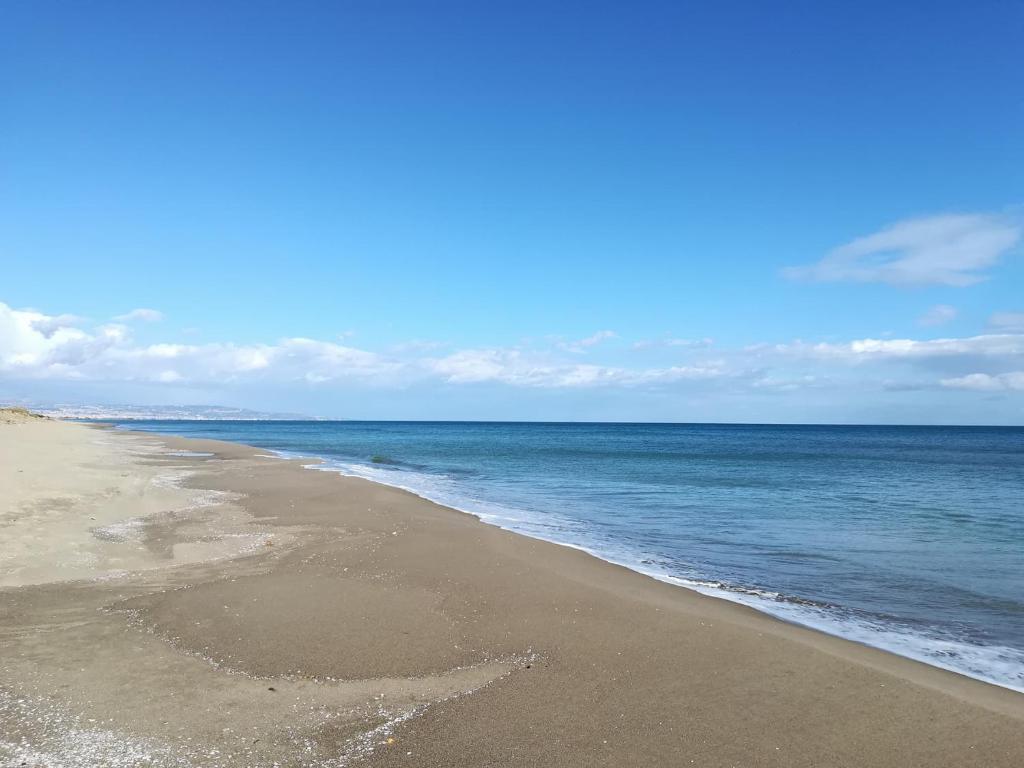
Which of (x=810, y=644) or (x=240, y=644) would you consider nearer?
(x=240, y=644)

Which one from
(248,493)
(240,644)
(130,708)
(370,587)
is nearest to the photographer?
(130,708)

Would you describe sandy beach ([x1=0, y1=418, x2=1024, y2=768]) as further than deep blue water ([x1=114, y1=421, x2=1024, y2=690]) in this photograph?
No

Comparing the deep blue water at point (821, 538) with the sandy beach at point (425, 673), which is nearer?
the sandy beach at point (425, 673)

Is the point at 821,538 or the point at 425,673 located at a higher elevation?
the point at 425,673

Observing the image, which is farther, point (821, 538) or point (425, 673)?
point (821, 538)

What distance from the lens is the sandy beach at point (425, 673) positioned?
16.7 feet

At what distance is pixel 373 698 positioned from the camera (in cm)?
588

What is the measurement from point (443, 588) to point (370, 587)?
1157 millimetres

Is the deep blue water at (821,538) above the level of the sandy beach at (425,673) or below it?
below

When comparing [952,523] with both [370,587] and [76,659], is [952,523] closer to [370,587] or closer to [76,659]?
[370,587]

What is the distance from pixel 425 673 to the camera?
21.4 feet

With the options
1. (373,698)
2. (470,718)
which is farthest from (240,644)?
(470,718)

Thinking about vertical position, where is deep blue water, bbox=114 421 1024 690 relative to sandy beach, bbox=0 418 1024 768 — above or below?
below

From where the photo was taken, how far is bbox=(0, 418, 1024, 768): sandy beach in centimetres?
508
